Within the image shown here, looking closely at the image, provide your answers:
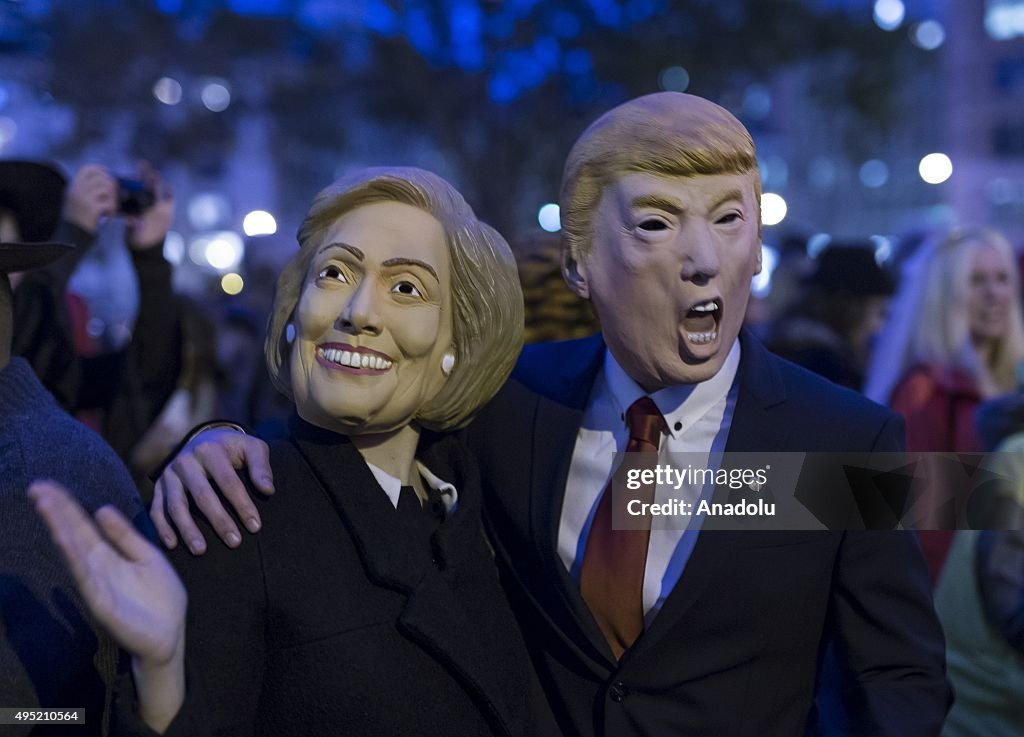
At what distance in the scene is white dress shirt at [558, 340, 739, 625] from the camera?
2266 millimetres

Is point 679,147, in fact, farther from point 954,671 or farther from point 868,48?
point 868,48

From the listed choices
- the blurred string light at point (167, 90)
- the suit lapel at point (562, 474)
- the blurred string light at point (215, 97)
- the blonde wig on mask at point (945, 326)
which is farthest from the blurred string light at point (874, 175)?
the suit lapel at point (562, 474)

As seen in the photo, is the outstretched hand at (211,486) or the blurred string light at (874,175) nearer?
the outstretched hand at (211,486)

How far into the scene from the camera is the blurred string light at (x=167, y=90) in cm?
1795

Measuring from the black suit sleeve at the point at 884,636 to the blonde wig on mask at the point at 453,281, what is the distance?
2.45 ft

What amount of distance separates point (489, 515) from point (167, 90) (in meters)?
17.8

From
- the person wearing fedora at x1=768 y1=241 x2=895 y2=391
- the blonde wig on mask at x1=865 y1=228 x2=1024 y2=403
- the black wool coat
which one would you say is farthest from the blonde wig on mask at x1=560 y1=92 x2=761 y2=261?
the person wearing fedora at x1=768 y1=241 x2=895 y2=391

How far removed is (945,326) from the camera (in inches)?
180

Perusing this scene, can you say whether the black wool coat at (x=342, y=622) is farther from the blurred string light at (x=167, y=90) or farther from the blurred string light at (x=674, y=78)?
the blurred string light at (x=167, y=90)

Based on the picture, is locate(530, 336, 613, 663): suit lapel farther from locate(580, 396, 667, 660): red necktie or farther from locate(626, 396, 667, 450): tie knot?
locate(626, 396, 667, 450): tie knot

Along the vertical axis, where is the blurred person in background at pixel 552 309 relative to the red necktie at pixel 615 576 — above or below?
above

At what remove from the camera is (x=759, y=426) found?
2303mm

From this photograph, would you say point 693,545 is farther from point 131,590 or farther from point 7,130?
point 7,130

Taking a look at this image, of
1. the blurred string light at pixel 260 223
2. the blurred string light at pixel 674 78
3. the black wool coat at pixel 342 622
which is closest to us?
the black wool coat at pixel 342 622
